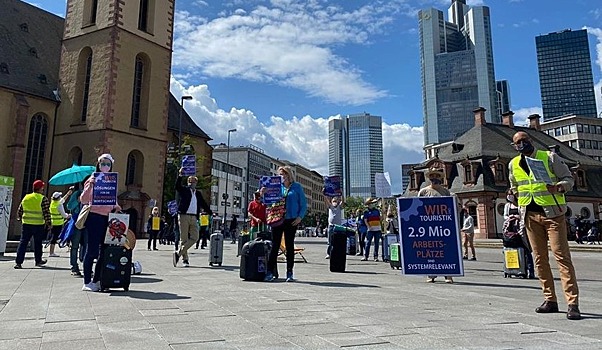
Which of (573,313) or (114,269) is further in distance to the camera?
(114,269)

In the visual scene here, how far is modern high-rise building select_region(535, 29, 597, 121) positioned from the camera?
188 metres

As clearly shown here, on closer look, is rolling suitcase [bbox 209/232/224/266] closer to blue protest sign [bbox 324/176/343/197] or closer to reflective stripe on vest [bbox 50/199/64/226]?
reflective stripe on vest [bbox 50/199/64/226]

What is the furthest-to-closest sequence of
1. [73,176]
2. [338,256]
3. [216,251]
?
[216,251] → [73,176] → [338,256]

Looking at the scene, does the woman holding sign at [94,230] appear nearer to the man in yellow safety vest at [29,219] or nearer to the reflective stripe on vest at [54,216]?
the man in yellow safety vest at [29,219]

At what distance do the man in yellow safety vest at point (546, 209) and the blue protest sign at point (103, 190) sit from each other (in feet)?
19.2

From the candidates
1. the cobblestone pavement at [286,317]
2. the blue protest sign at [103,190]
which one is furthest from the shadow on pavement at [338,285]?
the blue protest sign at [103,190]

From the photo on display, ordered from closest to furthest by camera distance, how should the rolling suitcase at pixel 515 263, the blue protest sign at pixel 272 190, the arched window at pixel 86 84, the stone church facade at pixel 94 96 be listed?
the rolling suitcase at pixel 515 263 → the blue protest sign at pixel 272 190 → the stone church facade at pixel 94 96 → the arched window at pixel 86 84

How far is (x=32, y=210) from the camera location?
35.6ft

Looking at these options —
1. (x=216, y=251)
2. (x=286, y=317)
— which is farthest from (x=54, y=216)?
(x=286, y=317)

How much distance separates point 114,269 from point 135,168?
111ft

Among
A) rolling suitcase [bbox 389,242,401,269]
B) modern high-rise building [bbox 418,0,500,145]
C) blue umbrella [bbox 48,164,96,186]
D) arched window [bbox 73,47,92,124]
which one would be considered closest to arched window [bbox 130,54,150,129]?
arched window [bbox 73,47,92,124]

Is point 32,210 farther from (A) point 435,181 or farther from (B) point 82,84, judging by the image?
(B) point 82,84

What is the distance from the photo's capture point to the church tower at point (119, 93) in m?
36.2

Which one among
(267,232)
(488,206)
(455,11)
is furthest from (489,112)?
(267,232)
